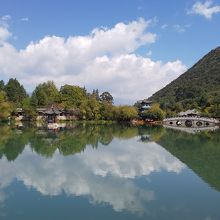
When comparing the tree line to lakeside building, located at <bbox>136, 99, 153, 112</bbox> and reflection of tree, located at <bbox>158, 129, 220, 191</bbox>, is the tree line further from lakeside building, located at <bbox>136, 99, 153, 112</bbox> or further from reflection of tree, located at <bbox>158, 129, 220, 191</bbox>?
reflection of tree, located at <bbox>158, 129, 220, 191</bbox>

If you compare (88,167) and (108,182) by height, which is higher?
(88,167)

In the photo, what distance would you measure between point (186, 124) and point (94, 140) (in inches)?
1030

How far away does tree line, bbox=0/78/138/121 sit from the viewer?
54.9m

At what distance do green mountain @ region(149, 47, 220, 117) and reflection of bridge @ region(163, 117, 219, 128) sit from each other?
2.43 metres

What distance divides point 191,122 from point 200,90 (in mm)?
22753

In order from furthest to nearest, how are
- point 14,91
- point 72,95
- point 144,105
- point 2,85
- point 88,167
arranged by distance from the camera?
1. point 2,85
2. point 14,91
3. point 72,95
4. point 144,105
5. point 88,167

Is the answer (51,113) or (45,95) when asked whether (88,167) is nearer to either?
(51,113)

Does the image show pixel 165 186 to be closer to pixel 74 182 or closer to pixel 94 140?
pixel 74 182

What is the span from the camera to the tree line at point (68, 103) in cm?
5488

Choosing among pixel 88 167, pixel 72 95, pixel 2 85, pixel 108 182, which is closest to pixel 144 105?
pixel 72 95

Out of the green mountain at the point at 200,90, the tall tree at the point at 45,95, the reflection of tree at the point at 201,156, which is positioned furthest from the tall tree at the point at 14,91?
the reflection of tree at the point at 201,156

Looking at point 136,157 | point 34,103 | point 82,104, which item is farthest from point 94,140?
point 34,103

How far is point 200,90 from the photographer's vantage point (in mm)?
74688

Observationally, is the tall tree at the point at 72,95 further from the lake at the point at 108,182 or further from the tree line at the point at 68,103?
the lake at the point at 108,182
